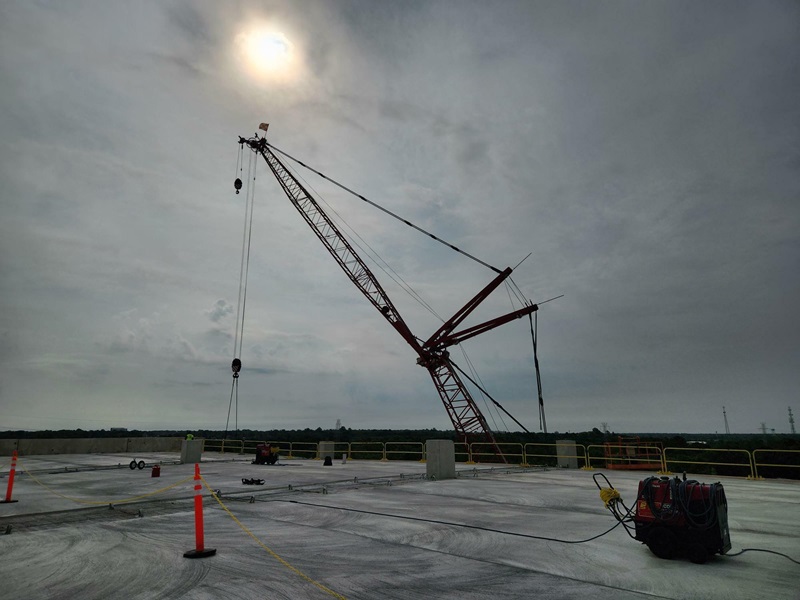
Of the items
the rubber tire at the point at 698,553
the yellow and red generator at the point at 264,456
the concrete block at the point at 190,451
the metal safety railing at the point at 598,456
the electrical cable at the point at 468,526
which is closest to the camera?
the rubber tire at the point at 698,553

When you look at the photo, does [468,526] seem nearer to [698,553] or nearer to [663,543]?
[663,543]

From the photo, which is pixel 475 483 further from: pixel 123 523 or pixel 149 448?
pixel 149 448

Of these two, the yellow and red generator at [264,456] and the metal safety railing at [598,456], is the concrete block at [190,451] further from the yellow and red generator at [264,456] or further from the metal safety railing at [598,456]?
the metal safety railing at [598,456]

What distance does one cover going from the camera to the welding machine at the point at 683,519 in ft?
24.9

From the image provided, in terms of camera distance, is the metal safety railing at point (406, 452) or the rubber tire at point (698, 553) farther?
the metal safety railing at point (406, 452)

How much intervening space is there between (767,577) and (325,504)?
32.4 ft

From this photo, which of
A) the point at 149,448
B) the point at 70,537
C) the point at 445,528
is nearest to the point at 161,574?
the point at 70,537

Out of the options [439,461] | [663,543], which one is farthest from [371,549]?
[439,461]

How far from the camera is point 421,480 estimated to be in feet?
65.1

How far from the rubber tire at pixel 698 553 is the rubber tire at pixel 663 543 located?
24cm

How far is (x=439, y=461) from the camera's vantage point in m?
20.5

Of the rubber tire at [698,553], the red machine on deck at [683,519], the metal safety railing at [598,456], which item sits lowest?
the metal safety railing at [598,456]

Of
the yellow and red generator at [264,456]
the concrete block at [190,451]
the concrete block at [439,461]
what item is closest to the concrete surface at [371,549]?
the concrete block at [439,461]

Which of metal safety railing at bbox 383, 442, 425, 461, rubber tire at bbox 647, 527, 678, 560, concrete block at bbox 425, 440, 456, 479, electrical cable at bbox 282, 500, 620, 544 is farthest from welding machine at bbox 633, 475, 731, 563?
metal safety railing at bbox 383, 442, 425, 461
